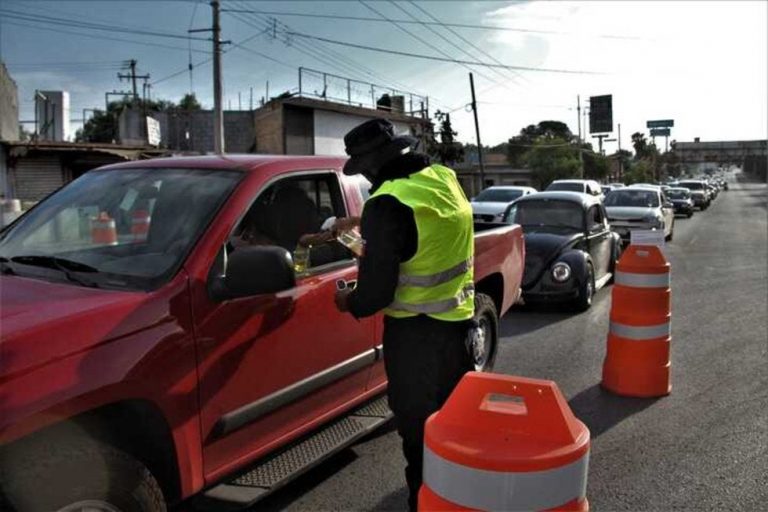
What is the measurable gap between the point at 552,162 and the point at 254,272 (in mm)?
69556

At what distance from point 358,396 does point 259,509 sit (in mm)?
828

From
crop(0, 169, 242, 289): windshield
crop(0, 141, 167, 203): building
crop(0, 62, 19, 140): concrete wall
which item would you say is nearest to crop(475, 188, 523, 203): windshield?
crop(0, 141, 167, 203): building

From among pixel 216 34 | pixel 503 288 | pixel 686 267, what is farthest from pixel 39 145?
pixel 503 288

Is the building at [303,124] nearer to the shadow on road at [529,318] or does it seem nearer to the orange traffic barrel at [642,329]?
the shadow on road at [529,318]

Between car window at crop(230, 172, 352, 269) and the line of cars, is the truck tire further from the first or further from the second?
the line of cars

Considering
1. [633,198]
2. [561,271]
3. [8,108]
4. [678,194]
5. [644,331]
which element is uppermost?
[8,108]

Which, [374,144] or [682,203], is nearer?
[374,144]

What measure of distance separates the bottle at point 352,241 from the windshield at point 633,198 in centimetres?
1793

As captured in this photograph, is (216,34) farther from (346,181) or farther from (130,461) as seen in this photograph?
(130,461)

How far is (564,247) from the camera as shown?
9141 mm

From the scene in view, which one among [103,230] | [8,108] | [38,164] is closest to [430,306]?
[103,230]

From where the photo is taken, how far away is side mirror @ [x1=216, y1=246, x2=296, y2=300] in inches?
114

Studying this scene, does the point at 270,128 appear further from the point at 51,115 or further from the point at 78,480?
the point at 78,480

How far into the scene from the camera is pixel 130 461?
258 cm
